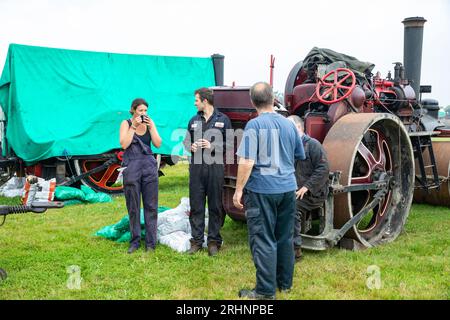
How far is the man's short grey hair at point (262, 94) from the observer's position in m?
3.51

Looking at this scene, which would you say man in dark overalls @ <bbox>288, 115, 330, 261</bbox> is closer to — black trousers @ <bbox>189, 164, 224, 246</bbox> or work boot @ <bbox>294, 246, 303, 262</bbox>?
work boot @ <bbox>294, 246, 303, 262</bbox>

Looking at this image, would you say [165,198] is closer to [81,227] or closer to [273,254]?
[81,227]

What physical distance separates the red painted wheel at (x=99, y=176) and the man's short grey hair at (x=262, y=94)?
Result: 569cm

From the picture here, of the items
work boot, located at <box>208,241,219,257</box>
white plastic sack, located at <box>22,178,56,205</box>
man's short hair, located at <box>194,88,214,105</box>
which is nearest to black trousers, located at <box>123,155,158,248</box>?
work boot, located at <box>208,241,219,257</box>

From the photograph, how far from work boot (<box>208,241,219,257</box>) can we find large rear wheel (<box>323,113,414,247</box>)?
1.17 meters

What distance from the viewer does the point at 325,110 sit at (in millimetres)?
5316

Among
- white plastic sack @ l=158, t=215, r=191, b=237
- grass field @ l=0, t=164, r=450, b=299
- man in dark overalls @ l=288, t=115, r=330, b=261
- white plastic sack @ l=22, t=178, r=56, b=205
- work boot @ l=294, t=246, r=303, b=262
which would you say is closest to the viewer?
grass field @ l=0, t=164, r=450, b=299

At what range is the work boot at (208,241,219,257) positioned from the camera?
15.6 ft

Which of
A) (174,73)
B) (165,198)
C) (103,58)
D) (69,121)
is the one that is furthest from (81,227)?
(174,73)

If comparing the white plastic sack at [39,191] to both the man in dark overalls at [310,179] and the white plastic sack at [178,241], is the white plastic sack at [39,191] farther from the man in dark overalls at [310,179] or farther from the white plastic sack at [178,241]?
the man in dark overalls at [310,179]

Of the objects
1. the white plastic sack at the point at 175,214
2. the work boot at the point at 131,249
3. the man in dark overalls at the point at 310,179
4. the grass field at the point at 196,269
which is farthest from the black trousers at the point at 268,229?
the white plastic sack at the point at 175,214

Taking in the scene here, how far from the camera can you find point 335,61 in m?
5.67

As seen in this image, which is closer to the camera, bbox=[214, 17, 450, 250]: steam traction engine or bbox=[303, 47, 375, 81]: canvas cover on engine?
bbox=[214, 17, 450, 250]: steam traction engine

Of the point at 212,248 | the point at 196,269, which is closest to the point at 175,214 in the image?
the point at 212,248
